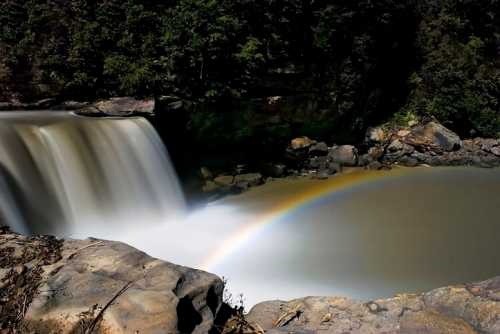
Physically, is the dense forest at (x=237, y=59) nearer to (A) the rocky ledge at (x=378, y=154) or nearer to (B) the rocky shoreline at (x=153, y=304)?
(A) the rocky ledge at (x=378, y=154)

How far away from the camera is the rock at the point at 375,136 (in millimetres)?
17453

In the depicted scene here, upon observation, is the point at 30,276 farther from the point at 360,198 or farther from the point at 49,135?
the point at 360,198

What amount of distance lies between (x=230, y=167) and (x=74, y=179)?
6.16 meters

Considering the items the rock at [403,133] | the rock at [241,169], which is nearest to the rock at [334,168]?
the rock at [241,169]

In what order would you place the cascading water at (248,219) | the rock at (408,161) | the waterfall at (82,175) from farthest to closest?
the rock at (408,161) → the waterfall at (82,175) → the cascading water at (248,219)

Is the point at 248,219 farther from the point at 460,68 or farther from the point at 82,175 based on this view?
the point at 460,68

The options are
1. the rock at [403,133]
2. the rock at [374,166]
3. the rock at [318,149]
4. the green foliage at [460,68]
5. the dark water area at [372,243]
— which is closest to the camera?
→ the dark water area at [372,243]

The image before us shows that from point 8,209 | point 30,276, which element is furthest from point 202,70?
point 30,276

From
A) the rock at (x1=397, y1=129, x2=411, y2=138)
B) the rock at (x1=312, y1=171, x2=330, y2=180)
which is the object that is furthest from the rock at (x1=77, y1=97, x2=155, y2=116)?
the rock at (x1=397, y1=129, x2=411, y2=138)

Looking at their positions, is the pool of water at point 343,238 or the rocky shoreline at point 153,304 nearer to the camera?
the rocky shoreline at point 153,304

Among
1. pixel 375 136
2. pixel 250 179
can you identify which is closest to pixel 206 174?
pixel 250 179

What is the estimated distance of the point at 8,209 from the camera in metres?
8.16

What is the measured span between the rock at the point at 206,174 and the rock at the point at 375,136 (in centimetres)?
736

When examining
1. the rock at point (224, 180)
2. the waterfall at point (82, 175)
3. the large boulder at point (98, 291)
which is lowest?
the rock at point (224, 180)
